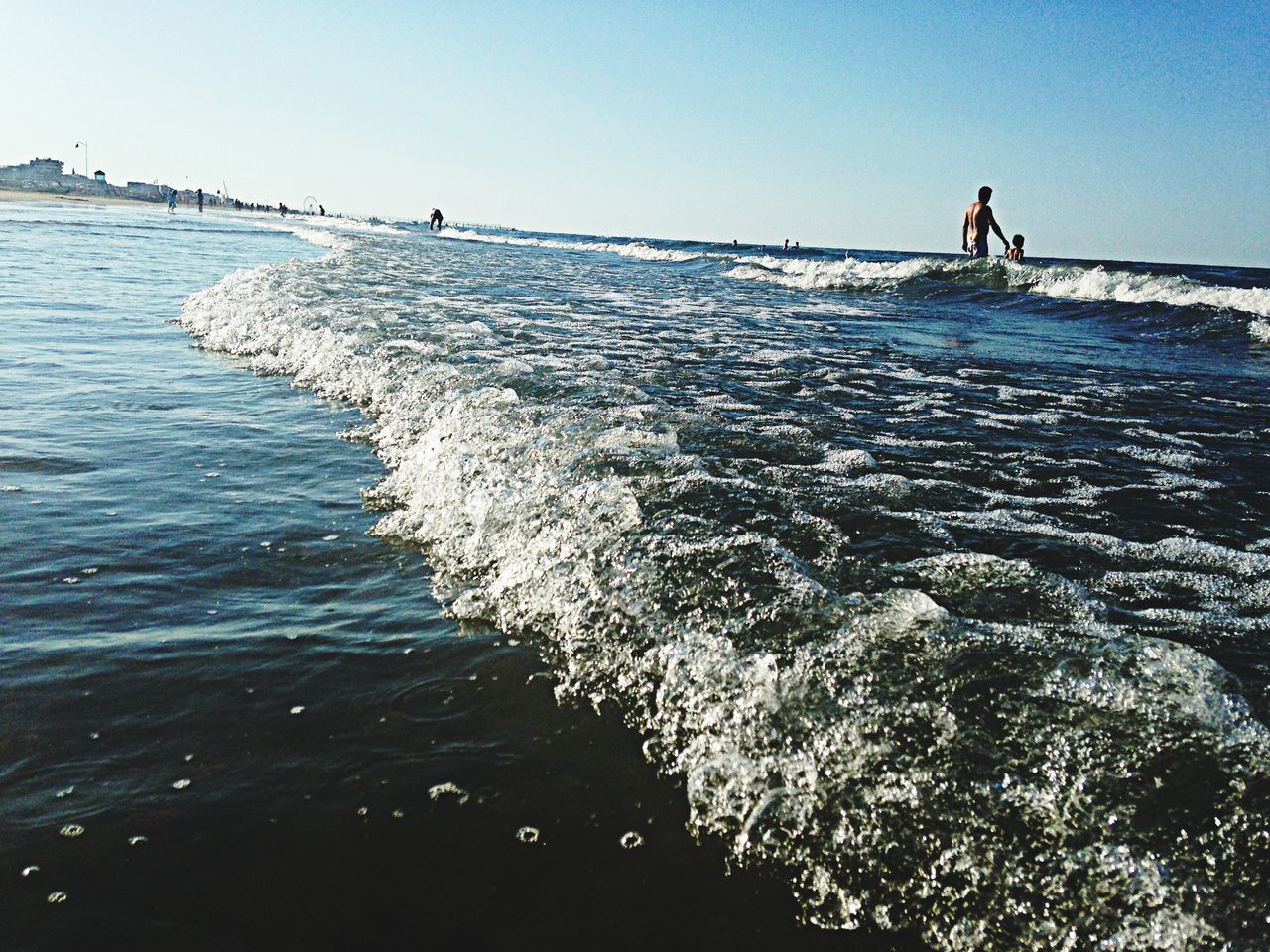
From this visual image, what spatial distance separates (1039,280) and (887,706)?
79.2ft

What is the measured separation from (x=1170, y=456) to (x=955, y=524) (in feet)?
9.31

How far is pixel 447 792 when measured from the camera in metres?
2.17

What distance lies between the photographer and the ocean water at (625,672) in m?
1.82

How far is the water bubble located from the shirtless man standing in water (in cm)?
2009

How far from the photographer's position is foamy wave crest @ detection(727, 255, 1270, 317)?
18.7 meters

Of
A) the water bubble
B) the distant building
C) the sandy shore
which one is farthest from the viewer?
the distant building


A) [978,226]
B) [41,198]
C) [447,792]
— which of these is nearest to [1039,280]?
[978,226]

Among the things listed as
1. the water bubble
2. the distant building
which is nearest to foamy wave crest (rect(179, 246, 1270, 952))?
the water bubble

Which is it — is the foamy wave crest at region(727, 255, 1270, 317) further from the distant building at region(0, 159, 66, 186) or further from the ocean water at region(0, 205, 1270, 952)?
the distant building at region(0, 159, 66, 186)

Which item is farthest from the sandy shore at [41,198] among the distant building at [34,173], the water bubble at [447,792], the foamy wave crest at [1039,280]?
the water bubble at [447,792]

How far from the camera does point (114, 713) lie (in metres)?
2.43

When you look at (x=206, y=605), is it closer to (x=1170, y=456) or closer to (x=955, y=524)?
(x=955, y=524)

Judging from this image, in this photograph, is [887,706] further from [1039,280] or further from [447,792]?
[1039,280]

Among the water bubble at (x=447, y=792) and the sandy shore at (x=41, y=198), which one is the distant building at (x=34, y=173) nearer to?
the sandy shore at (x=41, y=198)
